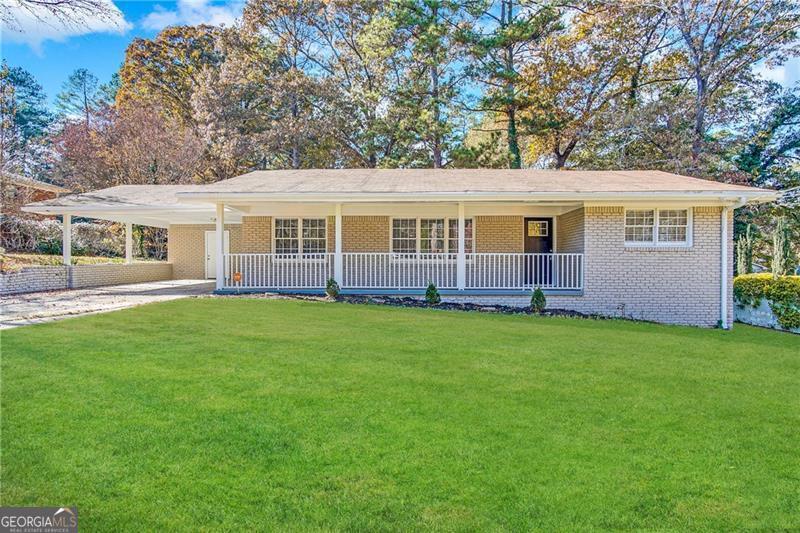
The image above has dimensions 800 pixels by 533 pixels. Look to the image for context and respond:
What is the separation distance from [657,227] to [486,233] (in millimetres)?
4772

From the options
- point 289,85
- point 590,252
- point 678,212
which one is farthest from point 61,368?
point 289,85

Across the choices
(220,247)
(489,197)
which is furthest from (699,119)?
(220,247)

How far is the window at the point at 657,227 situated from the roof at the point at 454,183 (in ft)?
2.34

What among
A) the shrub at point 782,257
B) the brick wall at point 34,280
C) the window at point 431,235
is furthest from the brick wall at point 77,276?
the shrub at point 782,257

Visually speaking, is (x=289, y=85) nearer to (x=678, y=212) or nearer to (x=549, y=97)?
(x=549, y=97)

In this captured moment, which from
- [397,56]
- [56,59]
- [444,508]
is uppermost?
[397,56]

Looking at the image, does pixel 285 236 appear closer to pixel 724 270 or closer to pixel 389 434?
pixel 389 434

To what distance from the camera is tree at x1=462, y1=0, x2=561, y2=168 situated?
77.6 ft

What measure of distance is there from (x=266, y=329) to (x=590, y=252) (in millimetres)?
8735

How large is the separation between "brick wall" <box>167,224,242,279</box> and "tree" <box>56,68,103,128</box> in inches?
1036

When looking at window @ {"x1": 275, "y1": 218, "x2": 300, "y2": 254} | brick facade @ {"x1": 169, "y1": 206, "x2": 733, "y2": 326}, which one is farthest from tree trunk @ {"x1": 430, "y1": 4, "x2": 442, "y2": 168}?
brick facade @ {"x1": 169, "y1": 206, "x2": 733, "y2": 326}

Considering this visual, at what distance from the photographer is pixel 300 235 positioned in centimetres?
1523

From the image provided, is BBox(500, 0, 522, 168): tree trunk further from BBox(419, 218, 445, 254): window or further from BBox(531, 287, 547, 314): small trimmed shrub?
BBox(531, 287, 547, 314): small trimmed shrub

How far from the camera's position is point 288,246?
50.1 feet
